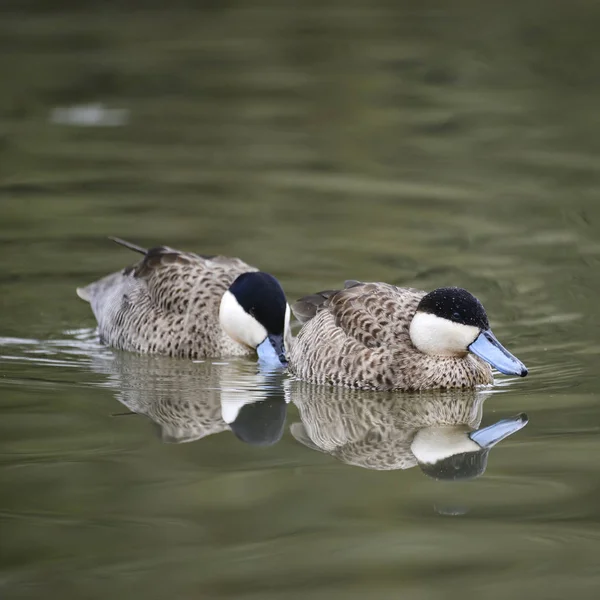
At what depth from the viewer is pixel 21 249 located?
14.1 meters

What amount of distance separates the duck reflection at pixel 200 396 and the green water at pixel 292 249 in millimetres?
40

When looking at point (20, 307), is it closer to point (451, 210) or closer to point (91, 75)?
point (451, 210)

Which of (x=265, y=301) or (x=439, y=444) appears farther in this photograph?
(x=265, y=301)

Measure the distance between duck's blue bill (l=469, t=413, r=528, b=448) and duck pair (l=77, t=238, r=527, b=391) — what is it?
12.5 inches

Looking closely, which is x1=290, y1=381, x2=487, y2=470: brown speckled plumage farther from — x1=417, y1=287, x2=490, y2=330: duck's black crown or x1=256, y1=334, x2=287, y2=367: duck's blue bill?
x1=417, y1=287, x2=490, y2=330: duck's black crown

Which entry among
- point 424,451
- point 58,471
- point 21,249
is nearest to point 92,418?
point 58,471

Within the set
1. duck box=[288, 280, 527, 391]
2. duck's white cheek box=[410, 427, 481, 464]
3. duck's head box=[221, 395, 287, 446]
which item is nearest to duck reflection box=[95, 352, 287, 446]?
duck's head box=[221, 395, 287, 446]

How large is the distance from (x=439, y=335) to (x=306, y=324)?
1.45 meters

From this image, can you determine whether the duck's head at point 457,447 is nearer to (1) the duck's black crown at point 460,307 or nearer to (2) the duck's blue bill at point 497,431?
(2) the duck's blue bill at point 497,431

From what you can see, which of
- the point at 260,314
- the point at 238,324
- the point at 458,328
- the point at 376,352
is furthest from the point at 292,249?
the point at 458,328

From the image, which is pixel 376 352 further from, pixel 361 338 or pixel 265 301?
pixel 265 301

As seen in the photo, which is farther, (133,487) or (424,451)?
(424,451)

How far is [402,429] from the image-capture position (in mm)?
9242

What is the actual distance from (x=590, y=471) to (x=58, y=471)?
10.0ft
